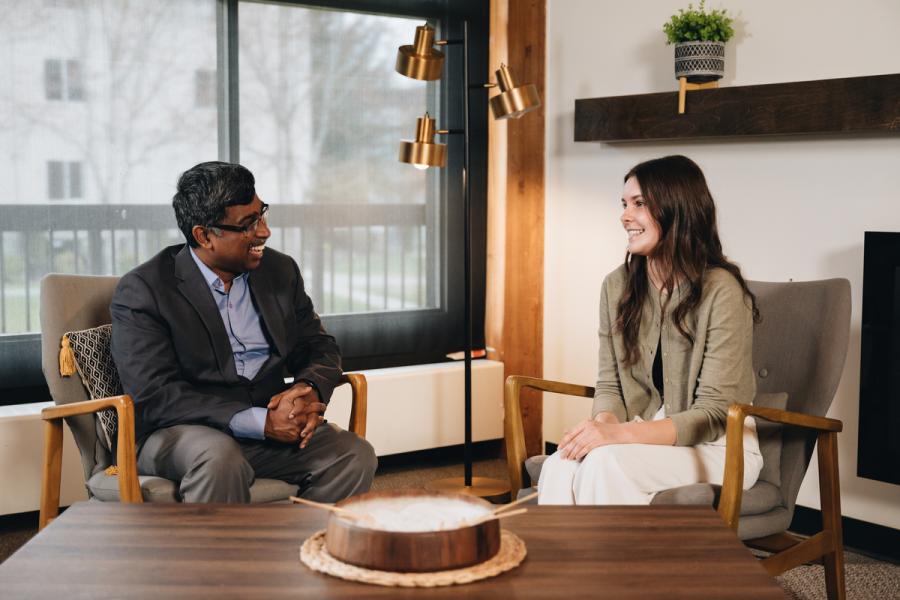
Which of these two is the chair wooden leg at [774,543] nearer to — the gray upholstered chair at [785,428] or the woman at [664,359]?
the gray upholstered chair at [785,428]

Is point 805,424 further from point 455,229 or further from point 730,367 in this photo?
point 455,229

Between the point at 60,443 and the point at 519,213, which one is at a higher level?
the point at 519,213

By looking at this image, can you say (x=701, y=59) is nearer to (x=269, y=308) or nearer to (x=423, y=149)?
(x=423, y=149)

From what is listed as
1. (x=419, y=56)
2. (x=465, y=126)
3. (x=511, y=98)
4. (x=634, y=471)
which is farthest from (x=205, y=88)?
(x=634, y=471)

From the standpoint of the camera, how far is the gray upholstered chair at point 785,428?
2.30 meters

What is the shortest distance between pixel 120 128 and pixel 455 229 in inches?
58.6

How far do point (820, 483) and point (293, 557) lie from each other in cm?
140

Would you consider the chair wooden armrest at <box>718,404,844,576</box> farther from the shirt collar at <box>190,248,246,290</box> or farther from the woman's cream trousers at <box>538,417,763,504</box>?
the shirt collar at <box>190,248,246,290</box>

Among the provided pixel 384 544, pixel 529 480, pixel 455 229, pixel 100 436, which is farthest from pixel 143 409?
pixel 455 229

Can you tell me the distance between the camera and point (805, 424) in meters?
2.36

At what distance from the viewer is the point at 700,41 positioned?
3387mm

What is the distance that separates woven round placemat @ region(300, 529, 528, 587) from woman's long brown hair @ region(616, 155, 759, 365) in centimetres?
110

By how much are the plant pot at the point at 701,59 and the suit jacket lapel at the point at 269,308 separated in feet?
5.26

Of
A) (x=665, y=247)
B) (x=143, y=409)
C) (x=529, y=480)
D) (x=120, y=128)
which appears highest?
(x=120, y=128)
